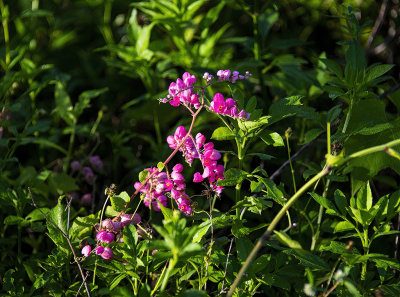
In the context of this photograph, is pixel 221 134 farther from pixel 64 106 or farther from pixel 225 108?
pixel 64 106

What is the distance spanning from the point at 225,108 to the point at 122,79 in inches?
72.8

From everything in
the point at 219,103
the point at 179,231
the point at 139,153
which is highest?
the point at 219,103

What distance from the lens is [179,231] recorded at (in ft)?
3.82

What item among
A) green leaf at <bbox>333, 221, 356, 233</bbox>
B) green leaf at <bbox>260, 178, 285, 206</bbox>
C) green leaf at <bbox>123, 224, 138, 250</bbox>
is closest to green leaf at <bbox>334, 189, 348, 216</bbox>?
green leaf at <bbox>333, 221, 356, 233</bbox>

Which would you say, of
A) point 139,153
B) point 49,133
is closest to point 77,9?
point 49,133

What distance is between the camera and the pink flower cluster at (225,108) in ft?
4.81

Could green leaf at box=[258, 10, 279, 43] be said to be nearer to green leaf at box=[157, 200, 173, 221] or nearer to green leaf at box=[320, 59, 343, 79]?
green leaf at box=[320, 59, 343, 79]

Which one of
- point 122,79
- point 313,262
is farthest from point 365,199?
point 122,79

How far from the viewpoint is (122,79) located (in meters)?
3.19

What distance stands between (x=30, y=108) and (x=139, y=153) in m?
0.62

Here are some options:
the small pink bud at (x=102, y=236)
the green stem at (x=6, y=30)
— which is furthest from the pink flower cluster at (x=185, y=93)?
the green stem at (x=6, y=30)

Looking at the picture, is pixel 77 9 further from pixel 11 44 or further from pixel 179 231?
pixel 179 231

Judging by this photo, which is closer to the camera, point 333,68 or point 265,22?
point 333,68

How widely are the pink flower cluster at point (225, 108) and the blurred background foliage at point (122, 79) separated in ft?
1.17
